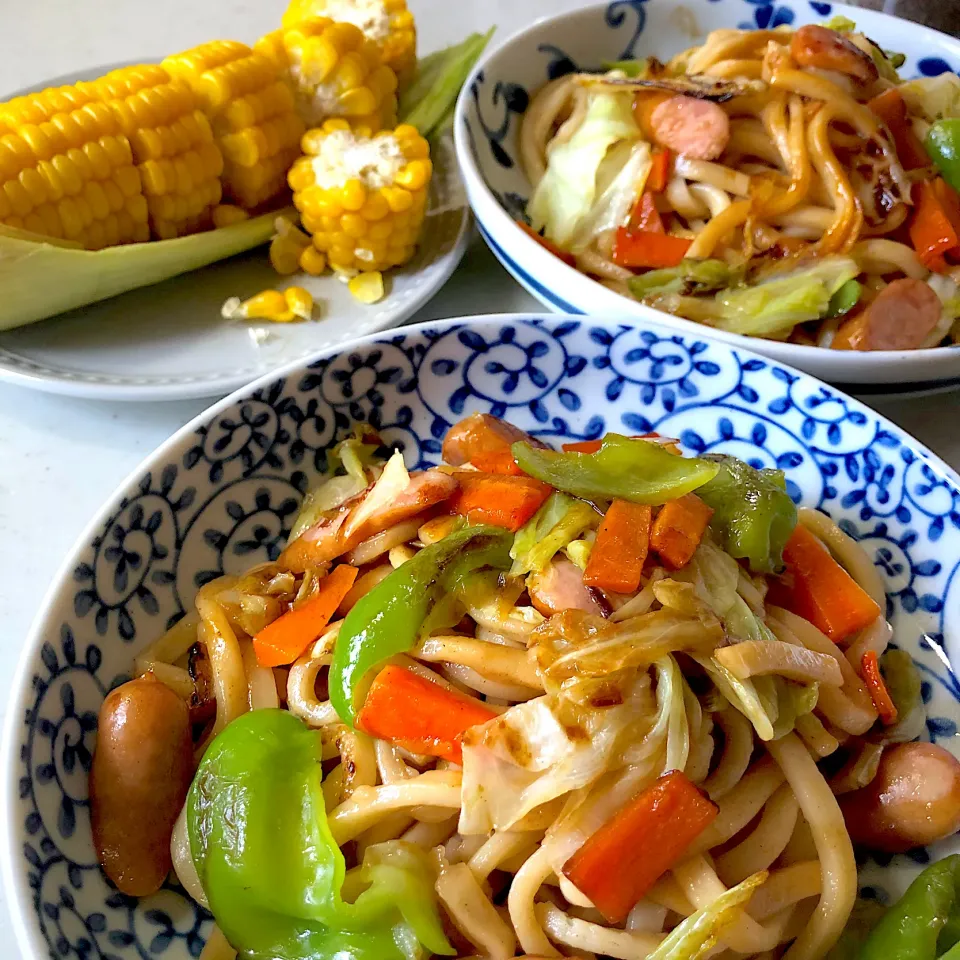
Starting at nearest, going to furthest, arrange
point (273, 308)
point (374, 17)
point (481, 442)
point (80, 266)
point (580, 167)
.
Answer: point (481, 442)
point (80, 266)
point (273, 308)
point (580, 167)
point (374, 17)

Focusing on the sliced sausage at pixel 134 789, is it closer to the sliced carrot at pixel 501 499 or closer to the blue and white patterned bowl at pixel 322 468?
the blue and white patterned bowl at pixel 322 468

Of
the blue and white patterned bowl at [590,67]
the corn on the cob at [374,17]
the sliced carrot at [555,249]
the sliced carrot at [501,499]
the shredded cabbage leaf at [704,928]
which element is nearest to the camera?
the shredded cabbage leaf at [704,928]

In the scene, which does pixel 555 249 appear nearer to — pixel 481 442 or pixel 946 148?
pixel 481 442

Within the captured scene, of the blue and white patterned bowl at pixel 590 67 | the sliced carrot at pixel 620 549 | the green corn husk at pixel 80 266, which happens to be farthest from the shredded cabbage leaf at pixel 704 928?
the green corn husk at pixel 80 266

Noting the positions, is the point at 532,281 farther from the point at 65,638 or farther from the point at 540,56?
the point at 65,638

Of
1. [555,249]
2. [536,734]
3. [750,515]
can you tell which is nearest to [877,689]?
[750,515]

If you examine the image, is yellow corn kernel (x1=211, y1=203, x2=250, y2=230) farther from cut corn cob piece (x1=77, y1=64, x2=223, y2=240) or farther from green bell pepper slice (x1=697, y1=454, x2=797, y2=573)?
green bell pepper slice (x1=697, y1=454, x2=797, y2=573)
